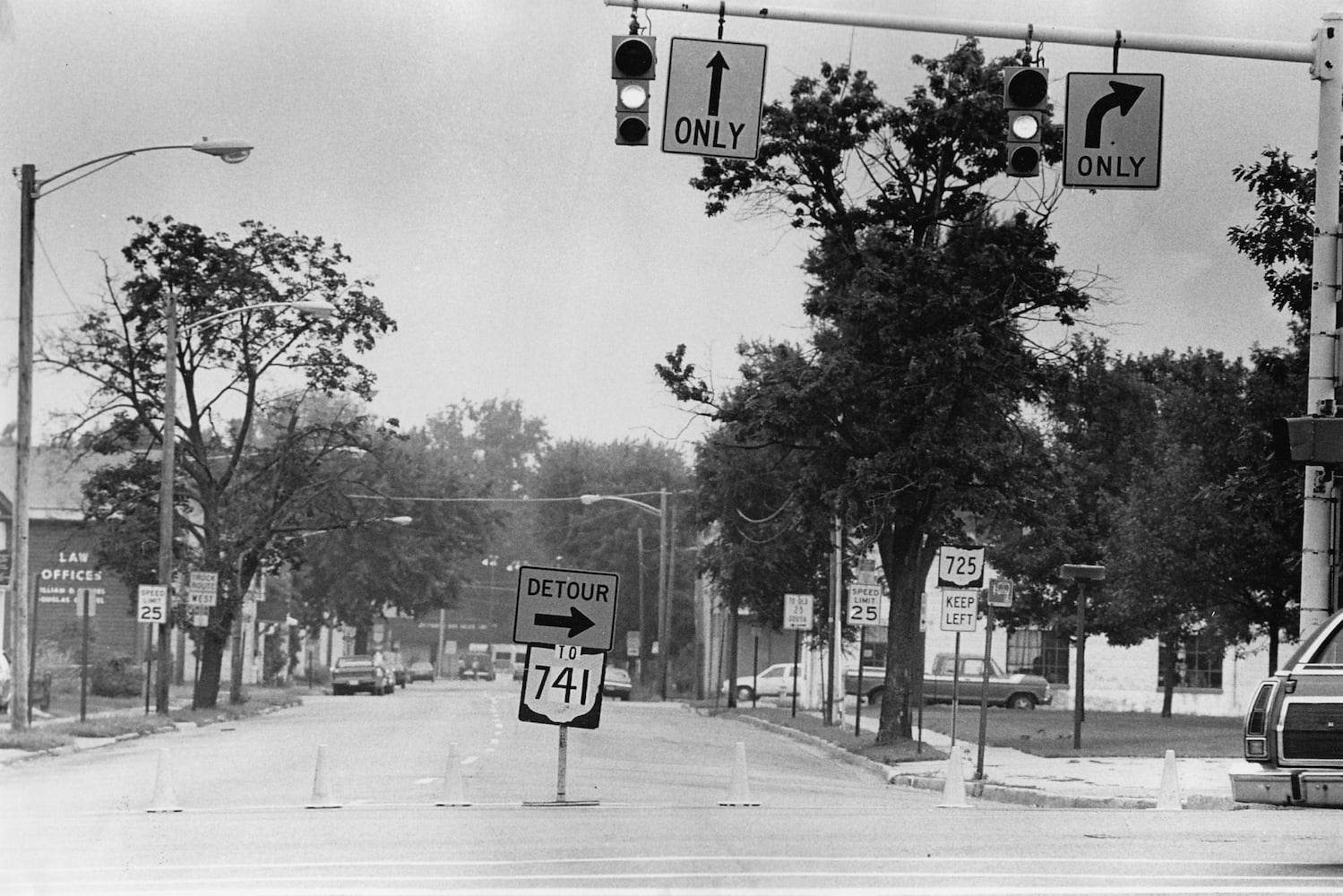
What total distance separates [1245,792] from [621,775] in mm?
12739

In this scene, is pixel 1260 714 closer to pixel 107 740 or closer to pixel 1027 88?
pixel 1027 88

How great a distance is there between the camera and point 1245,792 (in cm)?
1252

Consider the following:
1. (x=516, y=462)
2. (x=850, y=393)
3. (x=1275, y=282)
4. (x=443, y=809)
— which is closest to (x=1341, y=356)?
(x=1275, y=282)

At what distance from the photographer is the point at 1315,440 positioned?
620 inches

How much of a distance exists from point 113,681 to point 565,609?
112ft

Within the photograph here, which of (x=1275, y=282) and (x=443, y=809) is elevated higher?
(x=1275, y=282)

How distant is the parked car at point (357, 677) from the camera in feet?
207

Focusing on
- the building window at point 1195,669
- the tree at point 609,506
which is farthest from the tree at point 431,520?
the building window at point 1195,669

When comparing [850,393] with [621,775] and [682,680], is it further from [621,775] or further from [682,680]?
[682,680]

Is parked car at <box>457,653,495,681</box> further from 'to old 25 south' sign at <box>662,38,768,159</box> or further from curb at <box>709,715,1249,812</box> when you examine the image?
'to old 25 south' sign at <box>662,38,768,159</box>

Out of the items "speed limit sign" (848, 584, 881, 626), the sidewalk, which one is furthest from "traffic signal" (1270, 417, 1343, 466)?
"speed limit sign" (848, 584, 881, 626)

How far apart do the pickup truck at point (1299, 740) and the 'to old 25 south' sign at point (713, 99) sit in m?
6.11

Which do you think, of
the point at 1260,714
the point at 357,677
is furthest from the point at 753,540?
the point at 1260,714

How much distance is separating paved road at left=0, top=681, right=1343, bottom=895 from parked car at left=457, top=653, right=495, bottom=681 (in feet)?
285
